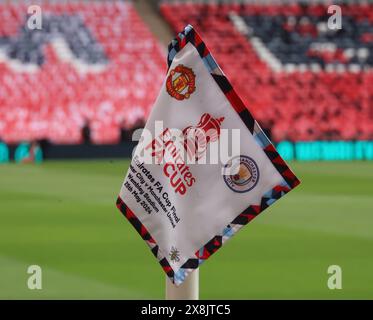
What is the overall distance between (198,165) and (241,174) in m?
0.23

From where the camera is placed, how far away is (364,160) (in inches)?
1312

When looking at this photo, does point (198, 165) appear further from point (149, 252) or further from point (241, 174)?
point (149, 252)

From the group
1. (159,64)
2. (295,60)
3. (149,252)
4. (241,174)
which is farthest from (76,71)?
(241,174)

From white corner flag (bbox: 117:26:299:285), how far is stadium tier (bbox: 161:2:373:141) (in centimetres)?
3177

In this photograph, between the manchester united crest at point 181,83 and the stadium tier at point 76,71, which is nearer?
the manchester united crest at point 181,83

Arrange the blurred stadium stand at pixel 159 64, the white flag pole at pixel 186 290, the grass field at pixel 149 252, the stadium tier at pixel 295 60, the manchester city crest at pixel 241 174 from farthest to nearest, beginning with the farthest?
the stadium tier at pixel 295 60 → the blurred stadium stand at pixel 159 64 → the grass field at pixel 149 252 → the white flag pole at pixel 186 290 → the manchester city crest at pixel 241 174

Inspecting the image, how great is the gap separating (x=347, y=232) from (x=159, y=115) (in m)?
8.58

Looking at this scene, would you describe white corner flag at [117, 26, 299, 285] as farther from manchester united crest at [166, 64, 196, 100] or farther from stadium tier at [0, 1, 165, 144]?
stadium tier at [0, 1, 165, 144]

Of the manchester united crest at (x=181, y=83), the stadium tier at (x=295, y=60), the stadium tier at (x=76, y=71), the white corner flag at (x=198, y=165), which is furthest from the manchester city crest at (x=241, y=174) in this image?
the stadium tier at (x=295, y=60)

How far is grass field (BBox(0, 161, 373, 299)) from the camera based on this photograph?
30.2ft

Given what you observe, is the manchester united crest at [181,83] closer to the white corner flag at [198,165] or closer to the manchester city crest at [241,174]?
the white corner flag at [198,165]

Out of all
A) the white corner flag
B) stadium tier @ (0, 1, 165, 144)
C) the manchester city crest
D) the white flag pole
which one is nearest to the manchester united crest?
the white corner flag

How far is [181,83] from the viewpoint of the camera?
17.8 ft

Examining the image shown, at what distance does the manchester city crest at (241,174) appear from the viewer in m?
5.29
